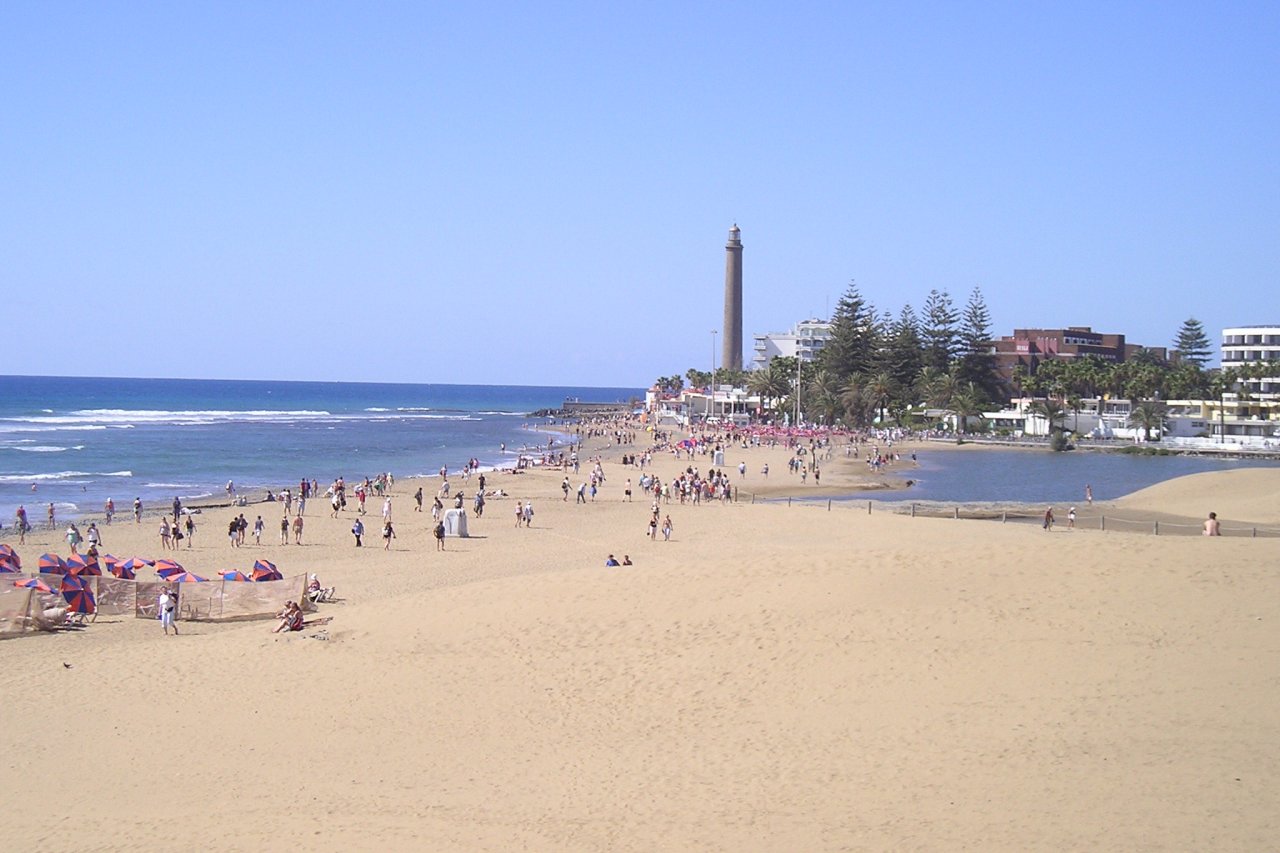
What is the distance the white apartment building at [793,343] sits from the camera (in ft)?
389

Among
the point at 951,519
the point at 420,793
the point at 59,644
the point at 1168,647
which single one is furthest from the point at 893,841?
the point at 951,519

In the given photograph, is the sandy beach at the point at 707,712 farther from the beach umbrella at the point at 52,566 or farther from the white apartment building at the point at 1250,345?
the white apartment building at the point at 1250,345

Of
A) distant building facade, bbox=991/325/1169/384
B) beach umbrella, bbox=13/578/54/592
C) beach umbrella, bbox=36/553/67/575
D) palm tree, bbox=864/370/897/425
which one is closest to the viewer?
beach umbrella, bbox=13/578/54/592

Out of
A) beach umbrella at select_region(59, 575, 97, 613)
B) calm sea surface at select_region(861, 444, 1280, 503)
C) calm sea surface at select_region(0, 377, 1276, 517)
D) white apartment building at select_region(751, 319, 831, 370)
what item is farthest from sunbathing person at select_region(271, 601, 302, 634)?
white apartment building at select_region(751, 319, 831, 370)

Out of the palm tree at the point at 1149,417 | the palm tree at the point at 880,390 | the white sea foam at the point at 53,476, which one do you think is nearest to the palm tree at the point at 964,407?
the palm tree at the point at 880,390

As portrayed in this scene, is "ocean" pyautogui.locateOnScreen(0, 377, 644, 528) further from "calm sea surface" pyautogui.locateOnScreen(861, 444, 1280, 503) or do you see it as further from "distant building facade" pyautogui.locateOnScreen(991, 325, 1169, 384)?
"distant building facade" pyautogui.locateOnScreen(991, 325, 1169, 384)

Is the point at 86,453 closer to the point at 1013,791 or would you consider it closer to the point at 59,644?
the point at 59,644

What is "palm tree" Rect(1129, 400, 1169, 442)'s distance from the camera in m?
73.6

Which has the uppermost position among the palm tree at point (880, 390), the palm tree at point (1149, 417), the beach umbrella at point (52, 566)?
the palm tree at point (880, 390)

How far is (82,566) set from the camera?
62.8ft

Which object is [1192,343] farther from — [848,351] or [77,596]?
[77,596]

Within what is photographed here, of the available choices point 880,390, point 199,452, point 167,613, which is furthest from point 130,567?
point 880,390

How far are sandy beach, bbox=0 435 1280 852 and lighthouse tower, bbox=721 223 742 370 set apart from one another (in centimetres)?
10507

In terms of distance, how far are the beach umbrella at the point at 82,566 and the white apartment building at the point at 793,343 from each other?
99.7 meters
